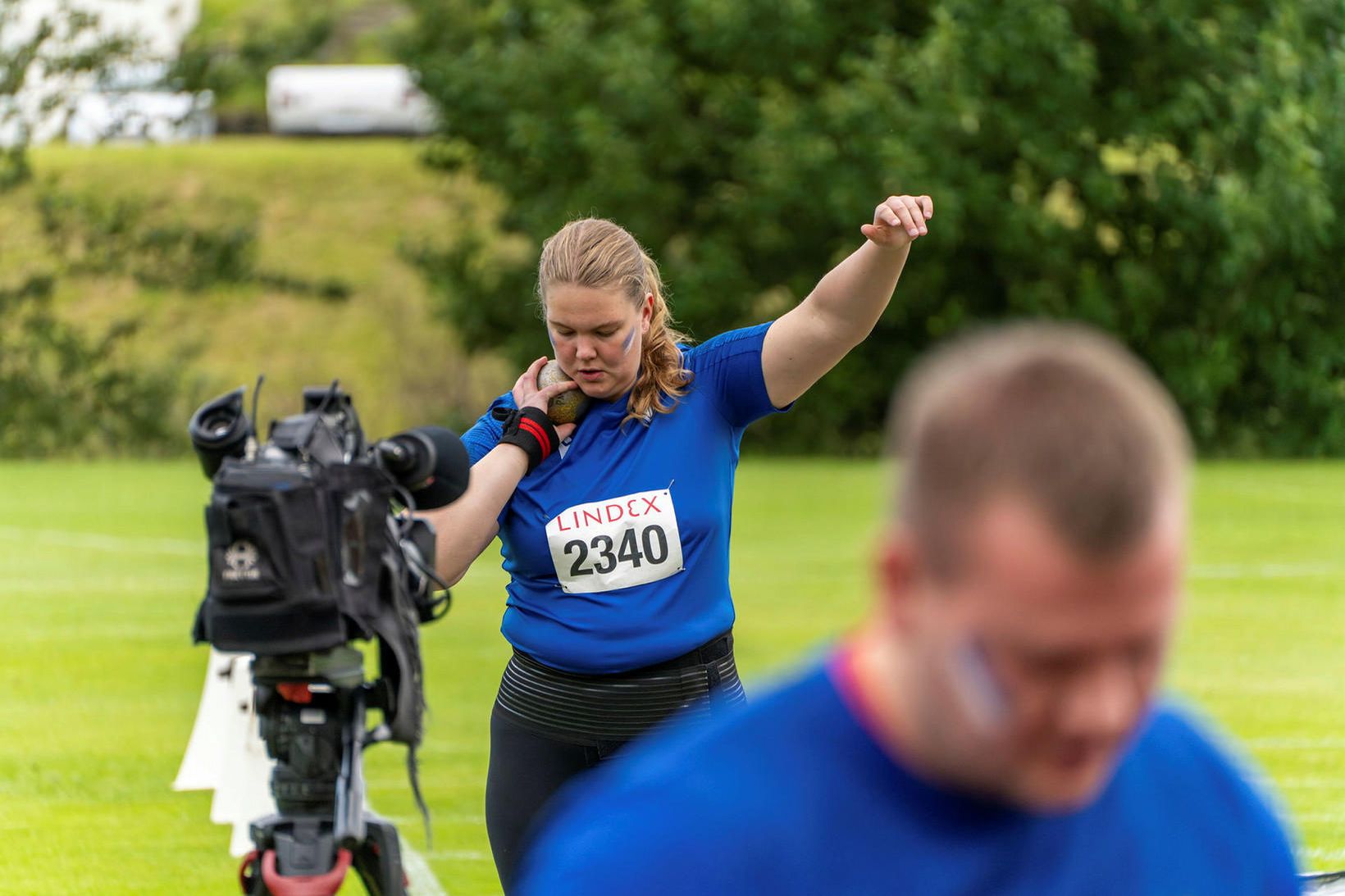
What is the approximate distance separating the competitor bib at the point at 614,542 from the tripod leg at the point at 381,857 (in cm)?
122

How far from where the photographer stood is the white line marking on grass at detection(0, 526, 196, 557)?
17328mm

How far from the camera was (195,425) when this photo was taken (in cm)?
263

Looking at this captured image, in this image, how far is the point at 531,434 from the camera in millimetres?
3754

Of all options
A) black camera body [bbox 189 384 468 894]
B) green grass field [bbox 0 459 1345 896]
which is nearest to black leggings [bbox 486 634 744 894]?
green grass field [bbox 0 459 1345 896]

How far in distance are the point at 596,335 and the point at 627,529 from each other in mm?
416

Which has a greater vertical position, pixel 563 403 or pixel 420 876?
pixel 563 403

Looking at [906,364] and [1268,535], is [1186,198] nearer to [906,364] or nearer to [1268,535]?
[906,364]

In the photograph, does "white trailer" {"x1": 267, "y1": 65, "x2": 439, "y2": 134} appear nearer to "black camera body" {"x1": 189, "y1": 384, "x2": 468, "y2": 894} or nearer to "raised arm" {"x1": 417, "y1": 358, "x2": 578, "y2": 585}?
"raised arm" {"x1": 417, "y1": 358, "x2": 578, "y2": 585}

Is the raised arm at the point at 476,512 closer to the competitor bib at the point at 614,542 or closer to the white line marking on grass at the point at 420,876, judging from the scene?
the competitor bib at the point at 614,542

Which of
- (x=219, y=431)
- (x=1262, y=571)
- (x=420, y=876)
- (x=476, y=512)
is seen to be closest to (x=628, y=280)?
(x=476, y=512)

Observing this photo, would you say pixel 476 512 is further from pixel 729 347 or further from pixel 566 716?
pixel 729 347

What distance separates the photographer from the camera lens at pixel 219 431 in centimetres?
261

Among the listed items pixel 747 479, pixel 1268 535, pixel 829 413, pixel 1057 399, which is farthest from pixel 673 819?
pixel 829 413

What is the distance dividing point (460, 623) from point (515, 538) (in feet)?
30.3
